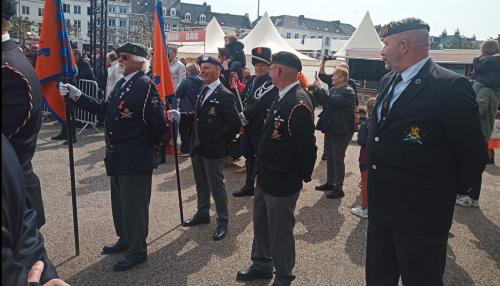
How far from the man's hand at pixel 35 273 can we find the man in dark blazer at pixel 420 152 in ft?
6.62

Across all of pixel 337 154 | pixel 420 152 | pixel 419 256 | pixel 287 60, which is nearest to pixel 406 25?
pixel 420 152

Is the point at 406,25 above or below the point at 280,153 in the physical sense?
above

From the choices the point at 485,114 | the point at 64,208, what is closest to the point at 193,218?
the point at 64,208

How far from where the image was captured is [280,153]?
11.0 feet

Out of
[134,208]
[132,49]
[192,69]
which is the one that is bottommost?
[134,208]

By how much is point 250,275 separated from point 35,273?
248 centimetres

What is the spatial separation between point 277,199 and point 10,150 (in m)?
2.44

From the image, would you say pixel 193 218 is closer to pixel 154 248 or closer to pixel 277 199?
pixel 154 248

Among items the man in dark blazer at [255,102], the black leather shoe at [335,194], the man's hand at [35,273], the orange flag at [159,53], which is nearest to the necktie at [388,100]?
the man in dark blazer at [255,102]

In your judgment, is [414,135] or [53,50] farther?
[53,50]

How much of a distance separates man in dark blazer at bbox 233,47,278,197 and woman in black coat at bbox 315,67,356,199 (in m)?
1.06

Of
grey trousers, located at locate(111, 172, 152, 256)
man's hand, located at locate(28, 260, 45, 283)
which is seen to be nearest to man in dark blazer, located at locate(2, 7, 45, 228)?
man's hand, located at locate(28, 260, 45, 283)

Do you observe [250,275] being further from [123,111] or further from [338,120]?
[338,120]

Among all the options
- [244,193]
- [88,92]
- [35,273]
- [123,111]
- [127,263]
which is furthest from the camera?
[88,92]
